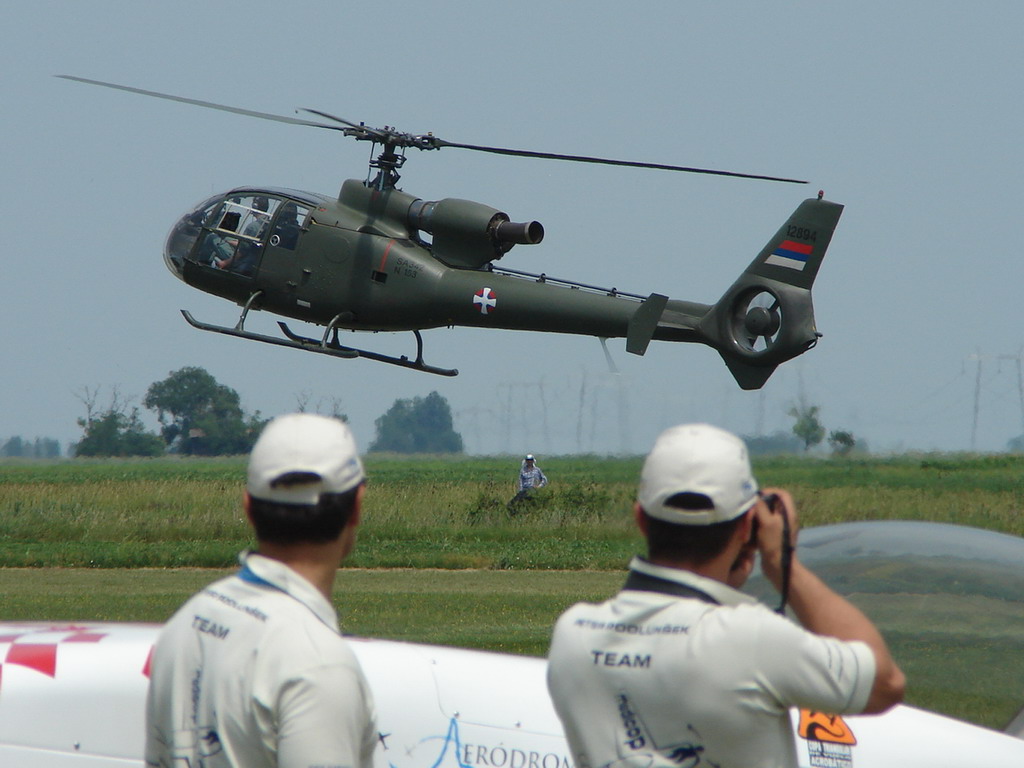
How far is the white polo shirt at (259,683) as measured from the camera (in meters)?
2.09

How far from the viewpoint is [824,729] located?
3.53m

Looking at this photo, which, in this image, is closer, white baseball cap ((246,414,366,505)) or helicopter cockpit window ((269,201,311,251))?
white baseball cap ((246,414,366,505))

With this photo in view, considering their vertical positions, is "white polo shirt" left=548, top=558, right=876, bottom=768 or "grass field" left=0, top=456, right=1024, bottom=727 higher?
"white polo shirt" left=548, top=558, right=876, bottom=768

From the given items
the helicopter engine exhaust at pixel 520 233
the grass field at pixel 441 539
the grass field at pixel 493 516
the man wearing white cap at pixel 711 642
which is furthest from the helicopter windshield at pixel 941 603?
the helicopter engine exhaust at pixel 520 233

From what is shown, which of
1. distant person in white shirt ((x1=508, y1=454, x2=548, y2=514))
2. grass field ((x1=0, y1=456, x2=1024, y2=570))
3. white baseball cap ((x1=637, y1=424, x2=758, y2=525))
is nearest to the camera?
white baseball cap ((x1=637, y1=424, x2=758, y2=525))

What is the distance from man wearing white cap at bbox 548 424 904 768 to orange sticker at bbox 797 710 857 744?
51.8 inches

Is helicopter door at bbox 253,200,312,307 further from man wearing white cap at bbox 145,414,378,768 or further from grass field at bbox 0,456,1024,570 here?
man wearing white cap at bbox 145,414,378,768

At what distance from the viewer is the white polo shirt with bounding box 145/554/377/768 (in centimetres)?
209

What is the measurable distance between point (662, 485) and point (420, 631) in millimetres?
8359

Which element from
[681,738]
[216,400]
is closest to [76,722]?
[681,738]

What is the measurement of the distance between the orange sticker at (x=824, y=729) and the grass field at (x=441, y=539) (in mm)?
3548

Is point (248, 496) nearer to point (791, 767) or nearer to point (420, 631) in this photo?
point (791, 767)

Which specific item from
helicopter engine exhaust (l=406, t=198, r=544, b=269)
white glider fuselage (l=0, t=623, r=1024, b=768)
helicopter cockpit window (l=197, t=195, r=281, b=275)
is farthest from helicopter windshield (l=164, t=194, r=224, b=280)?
white glider fuselage (l=0, t=623, r=1024, b=768)

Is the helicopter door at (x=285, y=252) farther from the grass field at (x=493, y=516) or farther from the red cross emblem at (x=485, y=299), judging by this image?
the grass field at (x=493, y=516)
